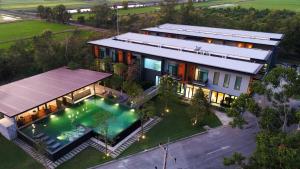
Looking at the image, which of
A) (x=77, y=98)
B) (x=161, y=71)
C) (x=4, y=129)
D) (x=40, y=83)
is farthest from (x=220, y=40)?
(x=4, y=129)

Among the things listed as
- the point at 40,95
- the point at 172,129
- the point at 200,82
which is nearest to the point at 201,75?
the point at 200,82

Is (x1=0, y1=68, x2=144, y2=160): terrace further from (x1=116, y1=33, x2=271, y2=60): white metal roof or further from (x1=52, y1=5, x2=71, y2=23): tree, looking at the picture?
(x1=52, y1=5, x2=71, y2=23): tree

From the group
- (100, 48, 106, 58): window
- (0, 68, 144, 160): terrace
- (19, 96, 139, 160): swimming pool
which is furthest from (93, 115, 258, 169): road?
(100, 48, 106, 58): window

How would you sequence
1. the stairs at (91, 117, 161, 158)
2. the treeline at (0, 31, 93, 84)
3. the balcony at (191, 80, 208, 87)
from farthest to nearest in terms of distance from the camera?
the treeline at (0, 31, 93, 84) < the balcony at (191, 80, 208, 87) < the stairs at (91, 117, 161, 158)

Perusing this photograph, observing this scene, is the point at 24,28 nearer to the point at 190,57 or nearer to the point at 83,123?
the point at 83,123

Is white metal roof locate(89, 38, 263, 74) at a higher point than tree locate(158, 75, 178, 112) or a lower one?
higher

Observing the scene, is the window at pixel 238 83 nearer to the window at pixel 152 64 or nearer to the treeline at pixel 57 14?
the window at pixel 152 64
